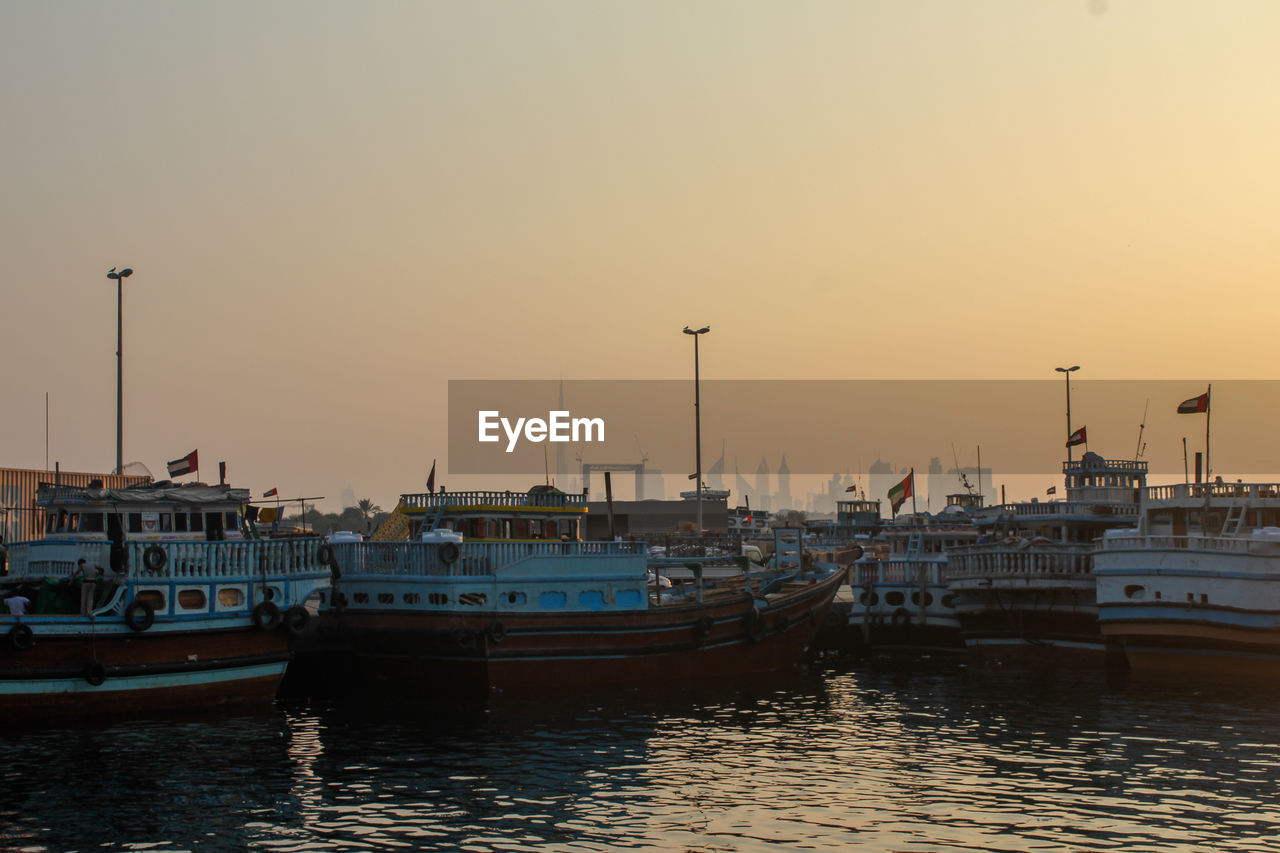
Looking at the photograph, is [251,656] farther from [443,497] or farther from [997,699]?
[997,699]

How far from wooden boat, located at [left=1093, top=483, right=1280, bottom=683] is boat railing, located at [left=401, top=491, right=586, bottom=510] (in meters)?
15.2

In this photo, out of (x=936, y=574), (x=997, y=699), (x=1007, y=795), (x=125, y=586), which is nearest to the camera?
(x=1007, y=795)

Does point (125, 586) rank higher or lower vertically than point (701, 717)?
higher

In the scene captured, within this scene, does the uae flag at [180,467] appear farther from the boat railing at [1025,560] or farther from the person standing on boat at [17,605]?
the boat railing at [1025,560]

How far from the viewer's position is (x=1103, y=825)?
63.2ft

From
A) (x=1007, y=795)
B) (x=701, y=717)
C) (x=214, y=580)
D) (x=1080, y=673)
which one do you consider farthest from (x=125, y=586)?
(x=1080, y=673)

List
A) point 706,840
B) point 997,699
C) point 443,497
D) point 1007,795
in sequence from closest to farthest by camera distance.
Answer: point 706,840 → point 1007,795 → point 997,699 → point 443,497

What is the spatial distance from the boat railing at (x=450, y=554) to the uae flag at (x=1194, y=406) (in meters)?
20.5

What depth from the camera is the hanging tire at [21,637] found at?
89.4 ft

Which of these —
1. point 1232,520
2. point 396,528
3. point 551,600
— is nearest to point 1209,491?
point 1232,520

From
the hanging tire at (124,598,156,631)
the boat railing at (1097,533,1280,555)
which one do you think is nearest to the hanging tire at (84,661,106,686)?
the hanging tire at (124,598,156,631)

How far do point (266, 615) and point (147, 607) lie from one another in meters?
2.92

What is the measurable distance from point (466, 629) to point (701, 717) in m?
6.51

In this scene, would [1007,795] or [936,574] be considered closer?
[1007,795]
